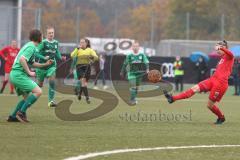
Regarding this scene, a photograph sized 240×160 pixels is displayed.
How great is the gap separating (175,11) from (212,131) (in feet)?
205

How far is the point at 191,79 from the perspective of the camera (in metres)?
41.2

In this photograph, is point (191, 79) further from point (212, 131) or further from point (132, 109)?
point (212, 131)

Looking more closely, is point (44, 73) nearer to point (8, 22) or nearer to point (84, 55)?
point (84, 55)

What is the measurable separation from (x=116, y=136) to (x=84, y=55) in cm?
1051

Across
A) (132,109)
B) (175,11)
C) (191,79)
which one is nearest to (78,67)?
(132,109)

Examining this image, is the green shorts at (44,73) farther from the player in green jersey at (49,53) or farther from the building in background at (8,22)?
the building in background at (8,22)

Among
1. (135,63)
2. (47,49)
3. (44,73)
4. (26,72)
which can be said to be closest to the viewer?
(26,72)

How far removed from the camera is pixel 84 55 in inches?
893

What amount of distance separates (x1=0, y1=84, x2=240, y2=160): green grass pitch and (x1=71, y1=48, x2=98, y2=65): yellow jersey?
14.4 feet

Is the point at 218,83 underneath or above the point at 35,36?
underneath

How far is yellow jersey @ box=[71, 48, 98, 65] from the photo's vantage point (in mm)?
22516

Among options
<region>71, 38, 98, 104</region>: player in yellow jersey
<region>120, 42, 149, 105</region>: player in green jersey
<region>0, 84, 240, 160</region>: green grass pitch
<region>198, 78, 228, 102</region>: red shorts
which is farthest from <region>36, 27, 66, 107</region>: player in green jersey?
<region>198, 78, 228, 102</region>: red shorts

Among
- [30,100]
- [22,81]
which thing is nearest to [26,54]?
[22,81]

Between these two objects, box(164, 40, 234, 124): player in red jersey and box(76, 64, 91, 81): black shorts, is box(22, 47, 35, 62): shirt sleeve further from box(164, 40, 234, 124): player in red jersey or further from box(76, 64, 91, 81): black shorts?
box(76, 64, 91, 81): black shorts
